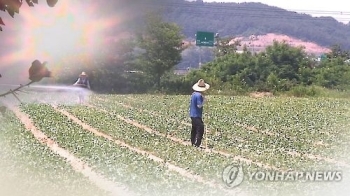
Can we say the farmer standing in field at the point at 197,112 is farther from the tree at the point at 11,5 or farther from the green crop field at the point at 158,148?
the tree at the point at 11,5

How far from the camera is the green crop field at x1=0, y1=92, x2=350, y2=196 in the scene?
464cm

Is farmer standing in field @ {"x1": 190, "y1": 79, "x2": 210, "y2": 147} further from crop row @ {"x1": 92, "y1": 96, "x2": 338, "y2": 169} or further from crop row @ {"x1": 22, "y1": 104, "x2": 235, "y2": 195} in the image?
crop row @ {"x1": 22, "y1": 104, "x2": 235, "y2": 195}

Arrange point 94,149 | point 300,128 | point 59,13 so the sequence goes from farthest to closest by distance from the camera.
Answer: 1. point 300,128
2. point 94,149
3. point 59,13

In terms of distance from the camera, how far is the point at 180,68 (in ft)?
59.3

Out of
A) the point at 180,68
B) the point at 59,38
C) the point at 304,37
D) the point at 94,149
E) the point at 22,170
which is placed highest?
the point at 59,38

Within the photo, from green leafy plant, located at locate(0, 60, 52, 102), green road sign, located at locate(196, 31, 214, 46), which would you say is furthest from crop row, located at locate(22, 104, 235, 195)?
green road sign, located at locate(196, 31, 214, 46)

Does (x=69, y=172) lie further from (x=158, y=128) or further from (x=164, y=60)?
(x=164, y=60)

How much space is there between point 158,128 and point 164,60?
19.2 ft

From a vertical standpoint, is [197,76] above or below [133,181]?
below

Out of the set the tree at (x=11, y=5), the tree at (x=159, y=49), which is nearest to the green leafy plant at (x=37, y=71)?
the tree at (x=11, y=5)

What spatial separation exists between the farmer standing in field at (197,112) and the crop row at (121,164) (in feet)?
3.44

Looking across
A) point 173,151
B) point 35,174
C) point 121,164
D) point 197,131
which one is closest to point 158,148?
point 173,151

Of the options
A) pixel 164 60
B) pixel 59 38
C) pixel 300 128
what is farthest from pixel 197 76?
pixel 59 38

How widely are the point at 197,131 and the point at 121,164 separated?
2176mm
